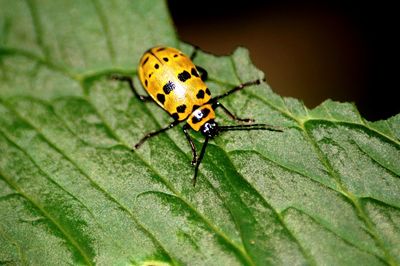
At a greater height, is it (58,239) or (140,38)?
(140,38)

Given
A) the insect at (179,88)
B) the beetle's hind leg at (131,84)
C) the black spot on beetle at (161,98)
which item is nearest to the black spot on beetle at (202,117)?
the insect at (179,88)

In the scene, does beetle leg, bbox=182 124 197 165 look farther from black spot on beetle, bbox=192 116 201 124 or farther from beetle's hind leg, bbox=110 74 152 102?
beetle's hind leg, bbox=110 74 152 102

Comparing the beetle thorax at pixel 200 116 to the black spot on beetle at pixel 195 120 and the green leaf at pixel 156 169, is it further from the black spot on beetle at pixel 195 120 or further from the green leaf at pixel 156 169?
the green leaf at pixel 156 169

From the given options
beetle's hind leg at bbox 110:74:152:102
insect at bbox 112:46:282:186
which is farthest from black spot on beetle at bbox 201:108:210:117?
beetle's hind leg at bbox 110:74:152:102

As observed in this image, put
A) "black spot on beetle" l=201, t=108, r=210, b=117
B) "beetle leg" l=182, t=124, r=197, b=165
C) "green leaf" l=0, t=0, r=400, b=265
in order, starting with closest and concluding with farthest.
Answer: "green leaf" l=0, t=0, r=400, b=265 < "beetle leg" l=182, t=124, r=197, b=165 < "black spot on beetle" l=201, t=108, r=210, b=117

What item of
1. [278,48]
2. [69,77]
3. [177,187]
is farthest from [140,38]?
[278,48]

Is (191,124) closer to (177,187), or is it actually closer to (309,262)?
(177,187)
